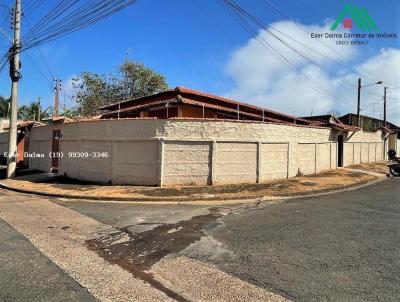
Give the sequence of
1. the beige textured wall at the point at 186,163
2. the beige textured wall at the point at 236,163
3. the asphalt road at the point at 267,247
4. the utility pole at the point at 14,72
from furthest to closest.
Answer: the utility pole at the point at 14,72 → the beige textured wall at the point at 236,163 → the beige textured wall at the point at 186,163 → the asphalt road at the point at 267,247

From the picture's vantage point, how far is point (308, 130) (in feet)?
65.8

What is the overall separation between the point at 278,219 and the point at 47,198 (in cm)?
854

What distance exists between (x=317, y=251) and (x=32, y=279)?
440 cm

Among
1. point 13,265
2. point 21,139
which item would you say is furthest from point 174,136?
point 21,139

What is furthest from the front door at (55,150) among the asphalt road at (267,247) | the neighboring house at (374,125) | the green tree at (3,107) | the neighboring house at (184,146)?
the green tree at (3,107)

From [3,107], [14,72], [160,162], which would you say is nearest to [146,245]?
[160,162]

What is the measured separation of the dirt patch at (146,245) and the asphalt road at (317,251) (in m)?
0.59

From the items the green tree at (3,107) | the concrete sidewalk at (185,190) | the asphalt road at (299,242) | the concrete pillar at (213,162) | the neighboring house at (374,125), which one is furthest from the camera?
the green tree at (3,107)

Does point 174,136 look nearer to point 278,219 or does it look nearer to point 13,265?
point 278,219

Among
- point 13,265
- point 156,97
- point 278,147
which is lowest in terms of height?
point 13,265

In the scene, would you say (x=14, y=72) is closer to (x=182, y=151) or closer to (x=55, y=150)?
(x=55, y=150)

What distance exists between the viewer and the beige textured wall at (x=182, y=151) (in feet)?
49.9

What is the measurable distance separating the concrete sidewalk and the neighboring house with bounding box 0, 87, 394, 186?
2.66 feet

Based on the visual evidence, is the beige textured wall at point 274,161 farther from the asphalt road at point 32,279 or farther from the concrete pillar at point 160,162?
the asphalt road at point 32,279
